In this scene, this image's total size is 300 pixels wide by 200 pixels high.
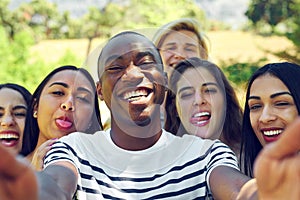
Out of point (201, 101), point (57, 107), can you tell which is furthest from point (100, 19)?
point (201, 101)

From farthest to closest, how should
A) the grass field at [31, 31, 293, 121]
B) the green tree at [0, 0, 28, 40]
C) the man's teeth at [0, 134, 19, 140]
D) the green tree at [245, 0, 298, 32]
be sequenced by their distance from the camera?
the green tree at [0, 0, 28, 40] < the grass field at [31, 31, 293, 121] < the green tree at [245, 0, 298, 32] < the man's teeth at [0, 134, 19, 140]

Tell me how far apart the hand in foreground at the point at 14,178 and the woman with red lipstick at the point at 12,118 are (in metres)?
1.54

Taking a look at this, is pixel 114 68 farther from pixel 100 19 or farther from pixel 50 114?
pixel 100 19

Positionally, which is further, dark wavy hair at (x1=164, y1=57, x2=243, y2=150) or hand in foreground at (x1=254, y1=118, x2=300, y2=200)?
dark wavy hair at (x1=164, y1=57, x2=243, y2=150)

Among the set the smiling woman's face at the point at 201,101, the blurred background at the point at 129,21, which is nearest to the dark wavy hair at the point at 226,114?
the smiling woman's face at the point at 201,101

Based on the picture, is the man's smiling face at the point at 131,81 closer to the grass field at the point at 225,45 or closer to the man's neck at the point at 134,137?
the man's neck at the point at 134,137

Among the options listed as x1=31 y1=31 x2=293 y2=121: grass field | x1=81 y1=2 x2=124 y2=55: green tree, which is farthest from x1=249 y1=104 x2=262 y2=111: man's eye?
x1=81 y1=2 x2=124 y2=55: green tree

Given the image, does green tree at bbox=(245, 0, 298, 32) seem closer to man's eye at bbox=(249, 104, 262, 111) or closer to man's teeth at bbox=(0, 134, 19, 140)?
man's teeth at bbox=(0, 134, 19, 140)

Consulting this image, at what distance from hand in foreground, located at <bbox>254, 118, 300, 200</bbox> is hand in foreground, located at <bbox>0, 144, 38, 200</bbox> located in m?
0.39

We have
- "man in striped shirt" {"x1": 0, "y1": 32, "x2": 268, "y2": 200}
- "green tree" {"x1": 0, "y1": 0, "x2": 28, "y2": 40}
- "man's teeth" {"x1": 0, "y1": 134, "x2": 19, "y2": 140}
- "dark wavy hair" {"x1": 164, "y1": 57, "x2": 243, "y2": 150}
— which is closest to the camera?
"man in striped shirt" {"x1": 0, "y1": 32, "x2": 268, "y2": 200}

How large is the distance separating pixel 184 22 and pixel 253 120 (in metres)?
0.82

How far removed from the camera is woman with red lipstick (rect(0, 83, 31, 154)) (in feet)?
8.29

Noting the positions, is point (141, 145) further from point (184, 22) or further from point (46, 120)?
point (184, 22)

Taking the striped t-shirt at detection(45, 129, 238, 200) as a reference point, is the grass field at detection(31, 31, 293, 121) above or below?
above
